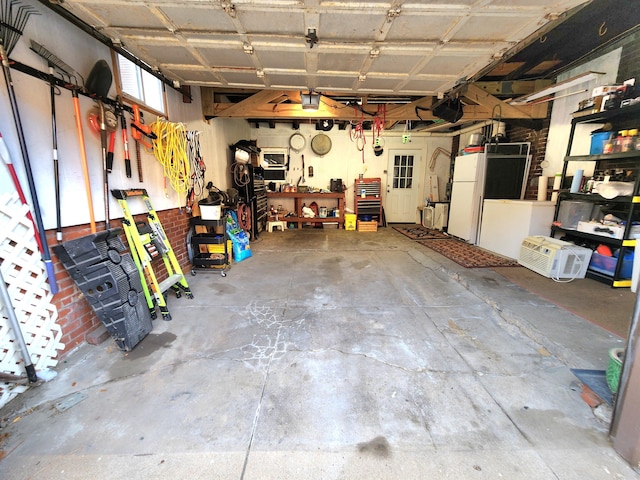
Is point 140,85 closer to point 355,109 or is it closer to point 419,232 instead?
point 355,109

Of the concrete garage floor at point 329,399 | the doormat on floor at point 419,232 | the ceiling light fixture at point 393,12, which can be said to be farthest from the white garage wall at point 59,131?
the doormat on floor at point 419,232

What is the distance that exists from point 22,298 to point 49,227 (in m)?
0.50

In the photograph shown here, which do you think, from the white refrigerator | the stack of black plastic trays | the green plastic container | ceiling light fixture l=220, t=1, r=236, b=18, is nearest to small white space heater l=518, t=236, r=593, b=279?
the white refrigerator

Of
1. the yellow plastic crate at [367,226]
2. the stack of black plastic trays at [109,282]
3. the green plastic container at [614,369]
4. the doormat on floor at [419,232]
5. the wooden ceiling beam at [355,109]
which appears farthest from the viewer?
the yellow plastic crate at [367,226]

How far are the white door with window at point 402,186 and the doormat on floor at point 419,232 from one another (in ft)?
1.72

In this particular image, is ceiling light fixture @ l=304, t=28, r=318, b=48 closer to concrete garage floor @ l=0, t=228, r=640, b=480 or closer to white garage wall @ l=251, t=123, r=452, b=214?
concrete garage floor @ l=0, t=228, r=640, b=480

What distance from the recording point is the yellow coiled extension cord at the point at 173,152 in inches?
118

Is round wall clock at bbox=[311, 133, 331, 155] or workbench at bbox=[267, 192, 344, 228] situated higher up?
round wall clock at bbox=[311, 133, 331, 155]

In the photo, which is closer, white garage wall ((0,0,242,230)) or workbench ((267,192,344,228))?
white garage wall ((0,0,242,230))

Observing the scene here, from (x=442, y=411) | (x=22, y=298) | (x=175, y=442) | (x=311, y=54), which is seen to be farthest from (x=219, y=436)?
(x=311, y=54)

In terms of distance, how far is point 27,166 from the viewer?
1.63 m

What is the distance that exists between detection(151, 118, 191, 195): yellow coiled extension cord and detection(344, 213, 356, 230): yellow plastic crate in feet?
14.4

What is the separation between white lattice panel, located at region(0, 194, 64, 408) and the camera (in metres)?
1.56

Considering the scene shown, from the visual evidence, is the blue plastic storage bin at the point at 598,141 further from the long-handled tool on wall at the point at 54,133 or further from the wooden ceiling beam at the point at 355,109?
the long-handled tool on wall at the point at 54,133
